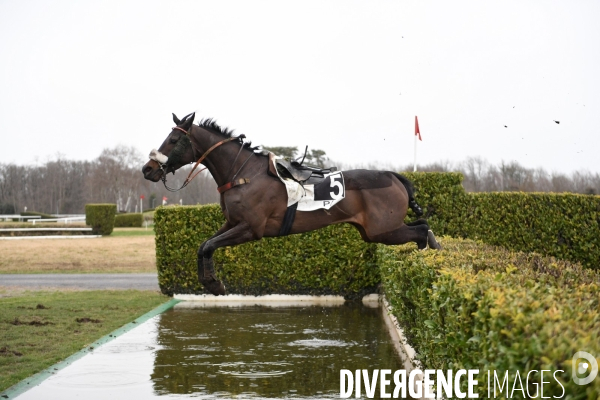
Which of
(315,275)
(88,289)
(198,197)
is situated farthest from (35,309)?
(198,197)

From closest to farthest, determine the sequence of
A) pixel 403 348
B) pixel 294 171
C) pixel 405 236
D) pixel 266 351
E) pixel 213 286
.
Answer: pixel 213 286
pixel 294 171
pixel 405 236
pixel 403 348
pixel 266 351

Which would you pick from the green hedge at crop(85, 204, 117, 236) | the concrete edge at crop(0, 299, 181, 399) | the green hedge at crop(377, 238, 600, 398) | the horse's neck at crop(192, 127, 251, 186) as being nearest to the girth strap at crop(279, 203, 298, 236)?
the horse's neck at crop(192, 127, 251, 186)

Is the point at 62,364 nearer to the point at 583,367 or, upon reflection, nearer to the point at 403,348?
the point at 403,348

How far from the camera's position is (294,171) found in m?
7.89

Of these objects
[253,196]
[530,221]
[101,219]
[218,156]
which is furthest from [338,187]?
[101,219]

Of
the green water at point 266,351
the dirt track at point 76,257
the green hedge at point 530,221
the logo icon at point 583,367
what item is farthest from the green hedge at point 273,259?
the logo icon at point 583,367

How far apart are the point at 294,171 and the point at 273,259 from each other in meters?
6.13

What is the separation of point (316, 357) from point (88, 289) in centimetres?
926

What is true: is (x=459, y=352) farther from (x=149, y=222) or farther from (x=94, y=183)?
(x=94, y=183)

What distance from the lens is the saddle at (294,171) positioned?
25.7 ft

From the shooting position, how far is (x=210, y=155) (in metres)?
7.95

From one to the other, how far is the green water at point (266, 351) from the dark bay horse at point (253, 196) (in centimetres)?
96

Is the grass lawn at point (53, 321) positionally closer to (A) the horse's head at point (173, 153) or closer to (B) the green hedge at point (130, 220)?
(A) the horse's head at point (173, 153)

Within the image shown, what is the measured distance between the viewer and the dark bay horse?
24.8ft
